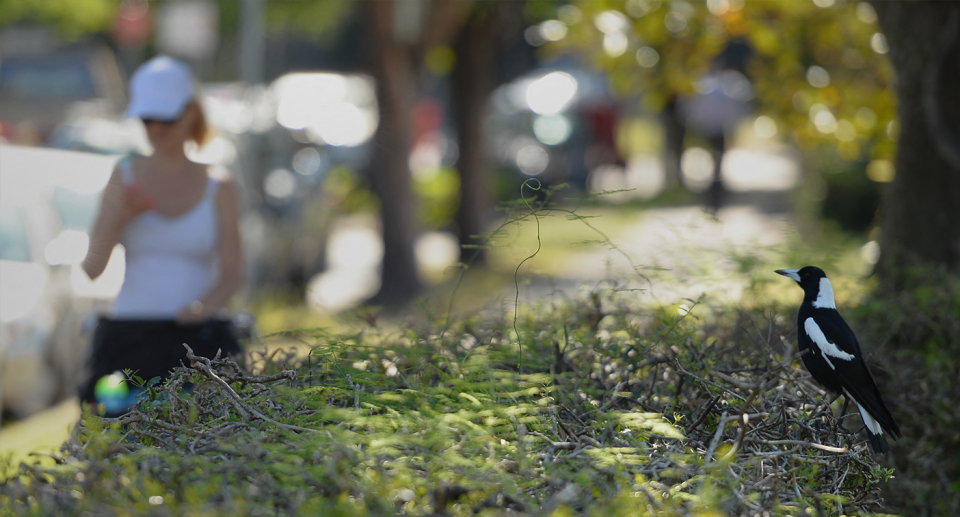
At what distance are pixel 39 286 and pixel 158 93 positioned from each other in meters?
3.09

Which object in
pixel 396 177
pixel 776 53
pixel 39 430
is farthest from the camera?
pixel 396 177

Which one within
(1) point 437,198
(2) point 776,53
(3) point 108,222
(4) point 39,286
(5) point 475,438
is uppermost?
(2) point 776,53

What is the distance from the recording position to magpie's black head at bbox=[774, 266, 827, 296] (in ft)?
10.3

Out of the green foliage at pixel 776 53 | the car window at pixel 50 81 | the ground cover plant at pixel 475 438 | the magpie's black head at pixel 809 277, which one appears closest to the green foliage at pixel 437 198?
the car window at pixel 50 81

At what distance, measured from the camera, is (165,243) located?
3924 millimetres

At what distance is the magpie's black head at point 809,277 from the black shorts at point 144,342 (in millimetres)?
2035

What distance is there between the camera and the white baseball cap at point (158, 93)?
3934 millimetres

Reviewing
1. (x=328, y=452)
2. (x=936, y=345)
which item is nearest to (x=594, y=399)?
(x=328, y=452)

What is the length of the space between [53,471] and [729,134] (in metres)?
15.9

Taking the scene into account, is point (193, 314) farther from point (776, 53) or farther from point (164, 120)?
point (776, 53)

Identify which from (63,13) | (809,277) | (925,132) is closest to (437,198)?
(925,132)

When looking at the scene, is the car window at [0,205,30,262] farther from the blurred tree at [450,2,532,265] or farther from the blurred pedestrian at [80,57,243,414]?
the blurred tree at [450,2,532,265]

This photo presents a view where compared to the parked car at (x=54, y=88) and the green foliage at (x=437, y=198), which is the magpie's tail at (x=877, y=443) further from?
the parked car at (x=54, y=88)

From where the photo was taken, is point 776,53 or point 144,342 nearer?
point 144,342
